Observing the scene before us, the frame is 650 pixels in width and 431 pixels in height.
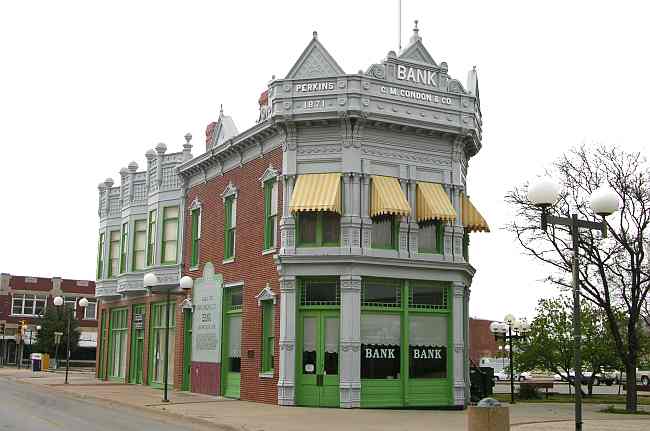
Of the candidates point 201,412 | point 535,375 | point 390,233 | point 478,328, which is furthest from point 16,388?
point 478,328

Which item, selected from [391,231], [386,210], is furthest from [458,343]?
[386,210]

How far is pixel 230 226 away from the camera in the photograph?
2936 centimetres

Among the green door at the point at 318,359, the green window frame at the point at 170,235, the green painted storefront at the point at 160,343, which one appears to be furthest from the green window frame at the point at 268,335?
the green window frame at the point at 170,235

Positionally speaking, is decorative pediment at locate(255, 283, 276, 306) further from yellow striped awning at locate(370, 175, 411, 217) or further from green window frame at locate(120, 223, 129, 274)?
green window frame at locate(120, 223, 129, 274)

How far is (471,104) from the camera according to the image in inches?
1032

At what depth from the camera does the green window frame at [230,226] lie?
29047 mm

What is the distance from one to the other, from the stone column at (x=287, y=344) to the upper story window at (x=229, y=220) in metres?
4.73

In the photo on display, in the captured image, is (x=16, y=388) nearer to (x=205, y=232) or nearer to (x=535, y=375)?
(x=205, y=232)

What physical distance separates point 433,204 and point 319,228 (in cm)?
352

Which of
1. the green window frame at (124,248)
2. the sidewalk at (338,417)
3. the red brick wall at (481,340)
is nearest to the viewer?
the sidewalk at (338,417)

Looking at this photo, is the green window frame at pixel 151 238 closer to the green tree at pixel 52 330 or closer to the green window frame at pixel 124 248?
the green window frame at pixel 124 248

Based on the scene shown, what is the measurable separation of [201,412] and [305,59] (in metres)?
11.0

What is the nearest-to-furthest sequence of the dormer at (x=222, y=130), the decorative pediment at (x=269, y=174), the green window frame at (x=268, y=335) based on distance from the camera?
the green window frame at (x=268, y=335) < the decorative pediment at (x=269, y=174) < the dormer at (x=222, y=130)

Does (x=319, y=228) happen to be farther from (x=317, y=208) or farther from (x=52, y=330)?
(x=52, y=330)
